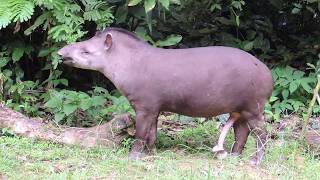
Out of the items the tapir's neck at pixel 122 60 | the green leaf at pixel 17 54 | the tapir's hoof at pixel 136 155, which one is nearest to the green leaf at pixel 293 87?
the tapir's neck at pixel 122 60

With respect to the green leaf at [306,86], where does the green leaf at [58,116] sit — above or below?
below

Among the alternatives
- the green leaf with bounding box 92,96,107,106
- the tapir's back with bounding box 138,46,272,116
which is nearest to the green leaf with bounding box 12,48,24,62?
the green leaf with bounding box 92,96,107,106

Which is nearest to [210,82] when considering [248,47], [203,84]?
[203,84]

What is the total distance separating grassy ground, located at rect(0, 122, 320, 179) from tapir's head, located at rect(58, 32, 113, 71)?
0.72m

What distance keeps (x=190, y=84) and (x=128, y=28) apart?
251cm

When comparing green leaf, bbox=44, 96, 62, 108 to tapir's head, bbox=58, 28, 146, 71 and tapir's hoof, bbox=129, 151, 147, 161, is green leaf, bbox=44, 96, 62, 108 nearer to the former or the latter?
tapir's head, bbox=58, 28, 146, 71

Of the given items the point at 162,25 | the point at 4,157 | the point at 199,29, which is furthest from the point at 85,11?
the point at 4,157

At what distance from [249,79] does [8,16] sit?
2657mm

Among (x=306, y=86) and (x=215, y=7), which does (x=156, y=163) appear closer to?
(x=306, y=86)

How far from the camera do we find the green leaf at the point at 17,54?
→ 7.03 metres

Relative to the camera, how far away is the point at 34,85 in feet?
23.5

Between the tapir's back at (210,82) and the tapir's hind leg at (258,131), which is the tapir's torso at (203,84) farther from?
the tapir's hind leg at (258,131)

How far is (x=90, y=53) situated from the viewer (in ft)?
17.3

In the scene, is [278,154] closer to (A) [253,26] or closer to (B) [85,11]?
(B) [85,11]
